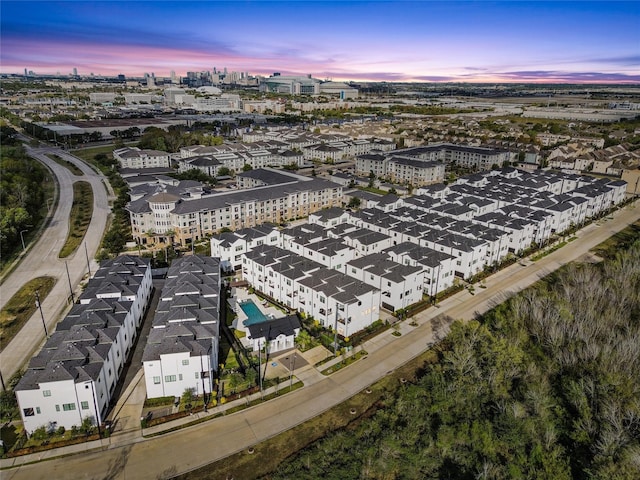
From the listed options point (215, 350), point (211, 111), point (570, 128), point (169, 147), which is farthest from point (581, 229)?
point (211, 111)

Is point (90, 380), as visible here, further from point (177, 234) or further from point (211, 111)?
point (211, 111)

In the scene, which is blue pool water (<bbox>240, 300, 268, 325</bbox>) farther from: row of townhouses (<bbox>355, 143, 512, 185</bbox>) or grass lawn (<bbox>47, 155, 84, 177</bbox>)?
grass lawn (<bbox>47, 155, 84, 177</bbox>)

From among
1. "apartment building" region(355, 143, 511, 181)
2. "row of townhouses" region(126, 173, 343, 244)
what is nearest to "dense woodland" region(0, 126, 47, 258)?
"row of townhouses" region(126, 173, 343, 244)

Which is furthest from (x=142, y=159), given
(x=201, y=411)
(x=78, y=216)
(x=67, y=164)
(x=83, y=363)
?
(x=201, y=411)

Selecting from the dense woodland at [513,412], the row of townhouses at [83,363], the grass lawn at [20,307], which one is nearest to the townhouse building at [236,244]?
the row of townhouses at [83,363]

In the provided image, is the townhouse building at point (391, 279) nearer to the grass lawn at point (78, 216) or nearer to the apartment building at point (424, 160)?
the grass lawn at point (78, 216)
